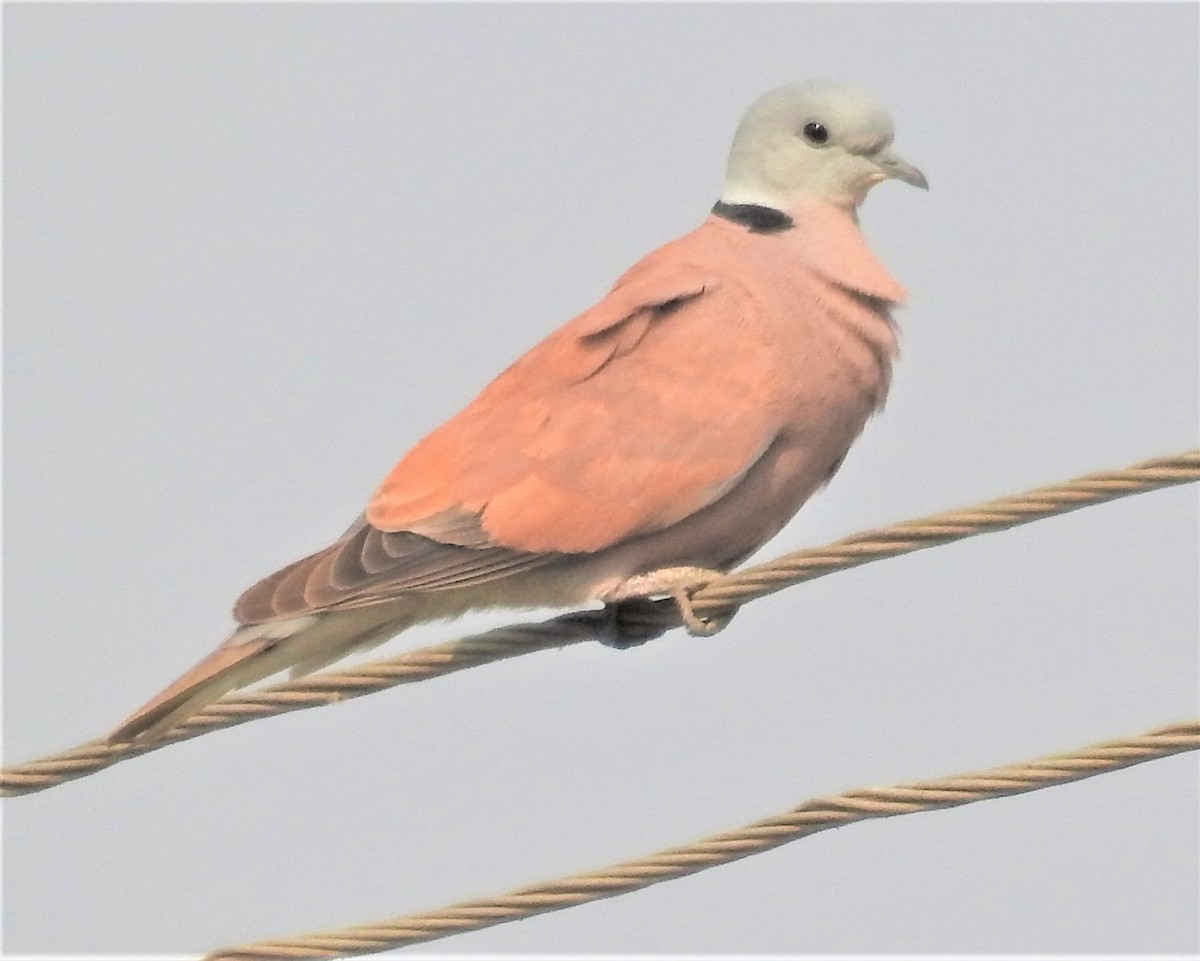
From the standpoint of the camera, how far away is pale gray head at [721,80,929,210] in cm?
722

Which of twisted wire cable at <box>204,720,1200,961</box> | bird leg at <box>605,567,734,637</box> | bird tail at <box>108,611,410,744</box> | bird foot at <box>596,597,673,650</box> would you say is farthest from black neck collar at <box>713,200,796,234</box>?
twisted wire cable at <box>204,720,1200,961</box>

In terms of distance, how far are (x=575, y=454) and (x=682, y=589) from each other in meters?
0.51

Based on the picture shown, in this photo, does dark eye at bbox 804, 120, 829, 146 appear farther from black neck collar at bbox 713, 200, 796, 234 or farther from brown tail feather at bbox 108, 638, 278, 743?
brown tail feather at bbox 108, 638, 278, 743

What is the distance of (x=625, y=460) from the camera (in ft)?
21.3

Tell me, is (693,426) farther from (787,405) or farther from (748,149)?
(748,149)

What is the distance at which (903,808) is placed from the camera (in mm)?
5062

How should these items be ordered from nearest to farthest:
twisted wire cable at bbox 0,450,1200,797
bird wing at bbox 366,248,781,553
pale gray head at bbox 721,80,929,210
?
twisted wire cable at bbox 0,450,1200,797
bird wing at bbox 366,248,781,553
pale gray head at bbox 721,80,929,210

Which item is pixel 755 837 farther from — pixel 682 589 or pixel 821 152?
pixel 821 152

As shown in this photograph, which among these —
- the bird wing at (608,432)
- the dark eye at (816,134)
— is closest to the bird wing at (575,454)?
the bird wing at (608,432)

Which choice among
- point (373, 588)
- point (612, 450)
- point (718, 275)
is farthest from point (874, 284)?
point (373, 588)

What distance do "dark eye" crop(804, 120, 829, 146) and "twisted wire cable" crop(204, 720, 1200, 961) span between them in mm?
2662

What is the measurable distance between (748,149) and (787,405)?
1123mm

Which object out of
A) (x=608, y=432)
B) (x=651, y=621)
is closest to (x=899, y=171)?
(x=608, y=432)

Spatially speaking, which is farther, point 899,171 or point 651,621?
point 899,171
